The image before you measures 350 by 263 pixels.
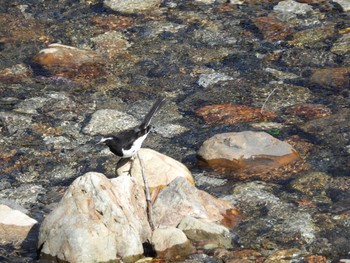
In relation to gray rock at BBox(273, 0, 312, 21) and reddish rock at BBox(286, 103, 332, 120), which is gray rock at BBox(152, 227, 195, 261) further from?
gray rock at BBox(273, 0, 312, 21)

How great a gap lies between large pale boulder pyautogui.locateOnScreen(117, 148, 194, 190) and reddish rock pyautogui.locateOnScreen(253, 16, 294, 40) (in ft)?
13.5

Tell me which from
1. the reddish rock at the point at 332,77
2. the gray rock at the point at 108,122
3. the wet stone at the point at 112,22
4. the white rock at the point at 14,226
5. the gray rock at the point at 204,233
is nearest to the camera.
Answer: the gray rock at the point at 204,233

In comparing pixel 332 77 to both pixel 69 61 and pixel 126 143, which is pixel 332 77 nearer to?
pixel 69 61

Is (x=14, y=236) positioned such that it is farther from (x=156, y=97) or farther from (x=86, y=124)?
(x=156, y=97)

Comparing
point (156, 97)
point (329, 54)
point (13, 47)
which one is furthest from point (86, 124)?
point (329, 54)

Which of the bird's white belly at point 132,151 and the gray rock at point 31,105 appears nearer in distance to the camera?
the bird's white belly at point 132,151

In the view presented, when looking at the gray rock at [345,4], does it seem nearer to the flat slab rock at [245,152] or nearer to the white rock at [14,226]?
the flat slab rock at [245,152]

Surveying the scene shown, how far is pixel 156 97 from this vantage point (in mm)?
10133

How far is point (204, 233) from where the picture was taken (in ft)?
23.2

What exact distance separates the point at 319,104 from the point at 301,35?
203cm

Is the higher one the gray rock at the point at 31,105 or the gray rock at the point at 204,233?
the gray rock at the point at 204,233

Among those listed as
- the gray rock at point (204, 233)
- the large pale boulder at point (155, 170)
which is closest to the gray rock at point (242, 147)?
the large pale boulder at point (155, 170)

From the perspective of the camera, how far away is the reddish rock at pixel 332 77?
10.1 metres

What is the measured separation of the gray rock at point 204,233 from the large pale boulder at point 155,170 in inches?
27.3
